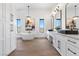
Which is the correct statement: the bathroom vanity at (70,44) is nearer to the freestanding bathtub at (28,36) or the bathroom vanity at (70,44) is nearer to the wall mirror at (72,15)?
the wall mirror at (72,15)

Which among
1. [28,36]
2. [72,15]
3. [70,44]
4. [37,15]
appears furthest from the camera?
[28,36]

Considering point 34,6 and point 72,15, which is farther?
point 34,6

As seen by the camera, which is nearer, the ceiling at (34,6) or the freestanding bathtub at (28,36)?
the ceiling at (34,6)

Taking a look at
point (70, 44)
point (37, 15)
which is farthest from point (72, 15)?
point (37, 15)

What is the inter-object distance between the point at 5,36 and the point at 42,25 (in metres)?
3.87

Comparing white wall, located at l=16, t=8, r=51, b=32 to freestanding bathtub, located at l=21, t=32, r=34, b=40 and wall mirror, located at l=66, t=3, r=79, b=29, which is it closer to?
freestanding bathtub, located at l=21, t=32, r=34, b=40

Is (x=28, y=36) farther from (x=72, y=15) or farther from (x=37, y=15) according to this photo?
(x=72, y=15)

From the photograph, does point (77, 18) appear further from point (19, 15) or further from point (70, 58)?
point (19, 15)

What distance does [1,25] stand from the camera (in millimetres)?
3748

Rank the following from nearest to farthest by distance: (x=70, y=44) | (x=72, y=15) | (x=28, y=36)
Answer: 1. (x=70, y=44)
2. (x=72, y=15)
3. (x=28, y=36)

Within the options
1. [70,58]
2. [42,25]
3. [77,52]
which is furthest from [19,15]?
[70,58]

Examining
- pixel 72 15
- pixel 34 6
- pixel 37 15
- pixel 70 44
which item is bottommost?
pixel 70 44

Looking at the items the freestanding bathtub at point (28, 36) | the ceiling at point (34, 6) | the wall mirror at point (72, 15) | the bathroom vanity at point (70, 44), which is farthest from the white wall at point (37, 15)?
the bathroom vanity at point (70, 44)

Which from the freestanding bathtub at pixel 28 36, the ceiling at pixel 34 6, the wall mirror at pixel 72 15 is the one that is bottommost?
the freestanding bathtub at pixel 28 36
